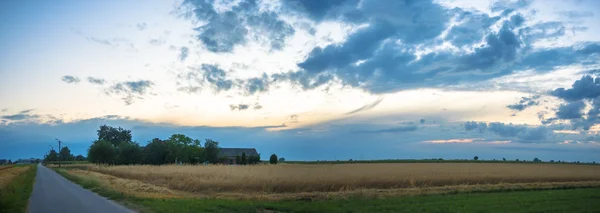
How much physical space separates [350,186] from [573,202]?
14.7 m

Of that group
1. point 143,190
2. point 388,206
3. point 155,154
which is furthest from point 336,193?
point 155,154

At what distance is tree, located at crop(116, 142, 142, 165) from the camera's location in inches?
4341

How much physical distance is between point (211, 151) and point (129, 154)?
22950 millimetres

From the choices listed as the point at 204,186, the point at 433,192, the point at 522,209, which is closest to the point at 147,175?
the point at 204,186

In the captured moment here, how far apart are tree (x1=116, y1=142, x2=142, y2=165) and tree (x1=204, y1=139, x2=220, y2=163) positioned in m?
18.0

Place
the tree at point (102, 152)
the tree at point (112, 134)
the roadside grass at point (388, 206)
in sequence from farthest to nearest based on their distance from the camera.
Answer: the tree at point (112, 134) < the tree at point (102, 152) < the roadside grass at point (388, 206)

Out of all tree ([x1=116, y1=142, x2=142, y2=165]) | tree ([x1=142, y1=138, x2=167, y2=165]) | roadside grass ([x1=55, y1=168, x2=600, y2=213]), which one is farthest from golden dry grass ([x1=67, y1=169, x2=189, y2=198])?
tree ([x1=116, y1=142, x2=142, y2=165])

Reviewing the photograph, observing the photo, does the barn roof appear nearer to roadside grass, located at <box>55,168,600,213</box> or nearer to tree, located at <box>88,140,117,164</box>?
tree, located at <box>88,140,117,164</box>

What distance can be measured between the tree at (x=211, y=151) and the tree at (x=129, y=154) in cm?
1799

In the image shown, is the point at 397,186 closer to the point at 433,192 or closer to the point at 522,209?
the point at 433,192

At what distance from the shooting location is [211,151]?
352ft

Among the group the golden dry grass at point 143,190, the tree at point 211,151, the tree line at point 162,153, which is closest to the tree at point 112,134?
the tree line at point 162,153

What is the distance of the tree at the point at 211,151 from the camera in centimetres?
10738

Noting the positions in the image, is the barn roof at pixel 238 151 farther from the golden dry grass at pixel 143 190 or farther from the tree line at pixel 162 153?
the golden dry grass at pixel 143 190
